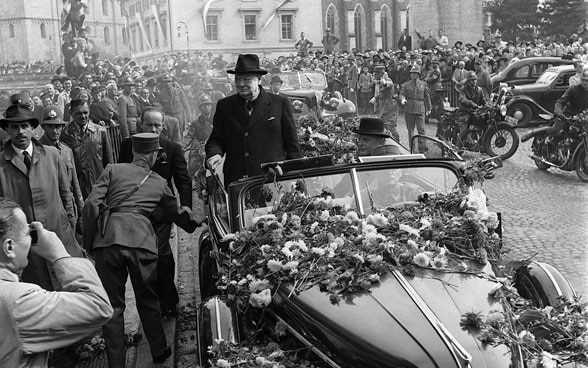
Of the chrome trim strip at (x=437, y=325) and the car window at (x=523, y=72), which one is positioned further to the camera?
the car window at (x=523, y=72)

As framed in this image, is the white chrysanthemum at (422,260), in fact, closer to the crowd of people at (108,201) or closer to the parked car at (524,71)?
the crowd of people at (108,201)

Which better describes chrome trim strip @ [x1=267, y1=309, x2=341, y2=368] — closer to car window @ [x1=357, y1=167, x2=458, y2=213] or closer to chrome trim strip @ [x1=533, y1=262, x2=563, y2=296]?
car window @ [x1=357, y1=167, x2=458, y2=213]

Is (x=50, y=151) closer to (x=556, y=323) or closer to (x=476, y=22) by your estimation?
(x=556, y=323)

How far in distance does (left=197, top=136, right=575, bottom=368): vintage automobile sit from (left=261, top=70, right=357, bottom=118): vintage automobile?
431 inches

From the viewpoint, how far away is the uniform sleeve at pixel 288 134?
6.96 m

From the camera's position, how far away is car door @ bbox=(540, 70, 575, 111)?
2023 centimetres

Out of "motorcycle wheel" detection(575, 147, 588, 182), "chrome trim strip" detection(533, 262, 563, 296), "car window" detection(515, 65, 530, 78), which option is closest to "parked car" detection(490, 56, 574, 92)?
"car window" detection(515, 65, 530, 78)

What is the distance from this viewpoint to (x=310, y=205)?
511 cm

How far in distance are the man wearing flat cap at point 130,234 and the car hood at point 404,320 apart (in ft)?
5.35

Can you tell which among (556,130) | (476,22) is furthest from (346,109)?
(476,22)

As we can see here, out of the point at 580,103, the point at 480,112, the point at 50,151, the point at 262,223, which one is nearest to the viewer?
the point at 262,223

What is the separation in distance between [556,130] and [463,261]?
32.0ft

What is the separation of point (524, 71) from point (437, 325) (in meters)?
19.7

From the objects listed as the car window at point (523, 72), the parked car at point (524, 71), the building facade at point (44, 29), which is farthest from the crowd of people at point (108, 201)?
the building facade at point (44, 29)
